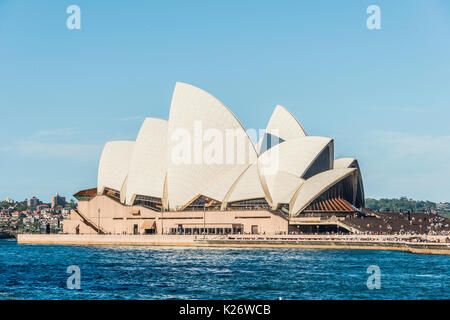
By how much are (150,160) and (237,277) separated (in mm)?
49584

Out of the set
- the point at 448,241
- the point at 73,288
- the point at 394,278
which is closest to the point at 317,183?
the point at 448,241

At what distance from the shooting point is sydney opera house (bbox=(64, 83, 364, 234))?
251 feet

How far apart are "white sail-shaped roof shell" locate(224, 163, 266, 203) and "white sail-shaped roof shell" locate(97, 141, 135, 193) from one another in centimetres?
1973

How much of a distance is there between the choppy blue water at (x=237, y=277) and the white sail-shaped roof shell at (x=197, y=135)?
88.6 ft

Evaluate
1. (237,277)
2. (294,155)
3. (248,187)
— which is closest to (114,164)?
(248,187)

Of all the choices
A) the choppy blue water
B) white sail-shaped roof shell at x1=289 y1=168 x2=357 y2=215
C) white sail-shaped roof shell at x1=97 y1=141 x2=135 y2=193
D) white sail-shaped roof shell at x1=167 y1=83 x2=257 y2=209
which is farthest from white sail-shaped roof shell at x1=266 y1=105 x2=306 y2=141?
the choppy blue water

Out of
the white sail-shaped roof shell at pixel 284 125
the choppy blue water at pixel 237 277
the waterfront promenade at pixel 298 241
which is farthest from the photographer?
the white sail-shaped roof shell at pixel 284 125

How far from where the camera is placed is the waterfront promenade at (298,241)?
59.0 metres

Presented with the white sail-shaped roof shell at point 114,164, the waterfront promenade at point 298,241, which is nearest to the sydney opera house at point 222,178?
the white sail-shaped roof shell at point 114,164

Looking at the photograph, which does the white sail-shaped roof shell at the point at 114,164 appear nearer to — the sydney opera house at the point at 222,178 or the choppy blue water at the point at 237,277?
the sydney opera house at the point at 222,178

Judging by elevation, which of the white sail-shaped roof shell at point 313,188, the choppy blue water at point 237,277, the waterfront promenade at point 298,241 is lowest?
the choppy blue water at point 237,277

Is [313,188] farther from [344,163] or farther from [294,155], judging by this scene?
[344,163]

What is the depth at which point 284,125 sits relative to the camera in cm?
8575
